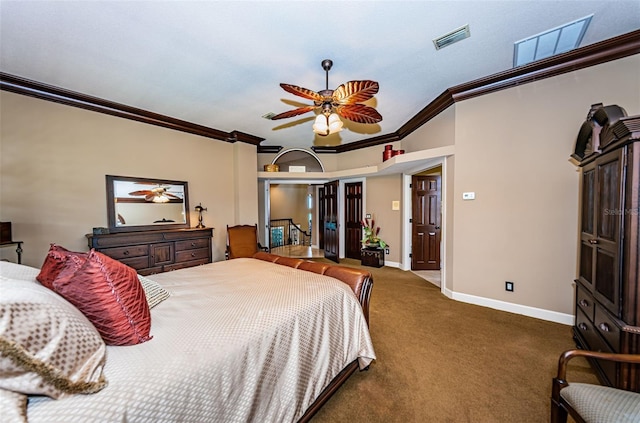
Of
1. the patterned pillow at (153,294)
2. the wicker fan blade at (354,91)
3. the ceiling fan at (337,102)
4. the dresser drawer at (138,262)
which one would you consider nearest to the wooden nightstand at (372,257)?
the ceiling fan at (337,102)

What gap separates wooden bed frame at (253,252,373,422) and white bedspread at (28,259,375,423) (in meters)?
0.08

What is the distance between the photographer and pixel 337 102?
246 cm

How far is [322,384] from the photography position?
1540 millimetres

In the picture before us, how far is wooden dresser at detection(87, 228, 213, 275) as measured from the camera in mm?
3227

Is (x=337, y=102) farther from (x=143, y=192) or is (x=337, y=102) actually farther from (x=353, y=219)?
(x=353, y=219)

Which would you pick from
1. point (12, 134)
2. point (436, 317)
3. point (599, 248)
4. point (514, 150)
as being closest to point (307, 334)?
point (436, 317)

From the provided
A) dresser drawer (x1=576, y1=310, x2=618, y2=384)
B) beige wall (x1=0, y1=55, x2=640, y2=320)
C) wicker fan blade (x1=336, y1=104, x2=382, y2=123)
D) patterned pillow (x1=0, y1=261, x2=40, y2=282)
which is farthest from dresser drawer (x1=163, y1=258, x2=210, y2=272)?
dresser drawer (x1=576, y1=310, x2=618, y2=384)

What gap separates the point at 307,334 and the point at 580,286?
2.67 m

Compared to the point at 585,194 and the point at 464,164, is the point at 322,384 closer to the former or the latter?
the point at 585,194

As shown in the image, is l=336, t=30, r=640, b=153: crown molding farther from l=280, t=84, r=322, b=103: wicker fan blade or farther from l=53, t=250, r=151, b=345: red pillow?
l=53, t=250, r=151, b=345: red pillow

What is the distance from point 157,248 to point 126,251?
0.36 metres

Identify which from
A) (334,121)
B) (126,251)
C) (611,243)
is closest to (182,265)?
(126,251)

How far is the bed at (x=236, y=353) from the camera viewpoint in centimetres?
84

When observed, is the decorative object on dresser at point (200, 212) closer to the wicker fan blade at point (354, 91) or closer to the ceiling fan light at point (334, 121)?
the ceiling fan light at point (334, 121)
